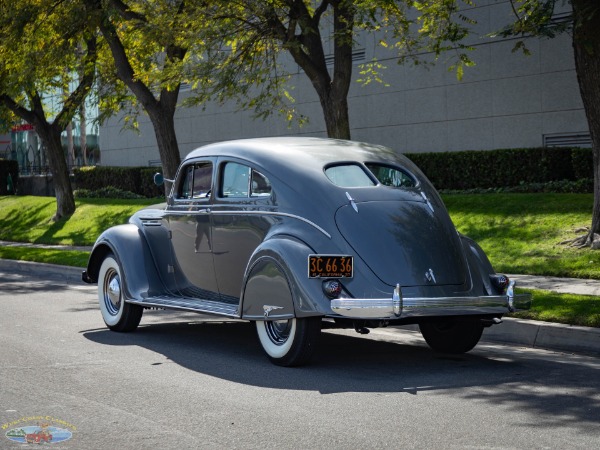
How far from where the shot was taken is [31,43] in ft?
75.9

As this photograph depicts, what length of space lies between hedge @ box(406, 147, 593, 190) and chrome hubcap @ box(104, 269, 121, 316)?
12.1 metres

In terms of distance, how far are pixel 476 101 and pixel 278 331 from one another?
16.6m

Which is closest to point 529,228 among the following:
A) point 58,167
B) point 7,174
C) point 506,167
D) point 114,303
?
point 506,167

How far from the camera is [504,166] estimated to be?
22375 millimetres

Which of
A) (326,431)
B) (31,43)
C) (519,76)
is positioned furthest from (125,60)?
(326,431)

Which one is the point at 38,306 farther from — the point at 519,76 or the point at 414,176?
the point at 519,76

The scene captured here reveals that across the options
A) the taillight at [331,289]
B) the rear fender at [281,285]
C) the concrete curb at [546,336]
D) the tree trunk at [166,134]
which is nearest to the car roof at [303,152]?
the rear fender at [281,285]

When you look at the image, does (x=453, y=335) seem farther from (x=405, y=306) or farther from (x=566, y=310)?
(x=566, y=310)

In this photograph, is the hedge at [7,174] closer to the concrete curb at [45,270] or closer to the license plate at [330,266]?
the concrete curb at [45,270]

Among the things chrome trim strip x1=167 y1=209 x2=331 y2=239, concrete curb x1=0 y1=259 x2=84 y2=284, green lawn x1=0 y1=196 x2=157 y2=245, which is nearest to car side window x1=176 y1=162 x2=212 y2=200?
chrome trim strip x1=167 y1=209 x2=331 y2=239

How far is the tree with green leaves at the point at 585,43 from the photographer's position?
1398cm

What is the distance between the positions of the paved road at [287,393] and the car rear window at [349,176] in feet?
5.03

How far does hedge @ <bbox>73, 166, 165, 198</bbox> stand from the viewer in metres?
34.2

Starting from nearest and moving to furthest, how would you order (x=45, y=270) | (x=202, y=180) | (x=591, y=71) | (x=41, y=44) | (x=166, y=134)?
(x=202, y=180) < (x=591, y=71) < (x=45, y=270) < (x=166, y=134) < (x=41, y=44)
